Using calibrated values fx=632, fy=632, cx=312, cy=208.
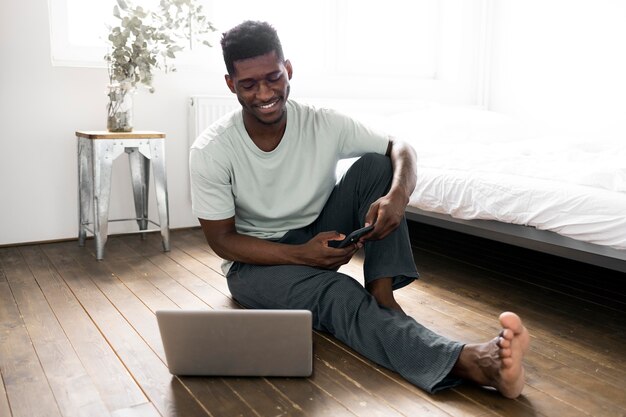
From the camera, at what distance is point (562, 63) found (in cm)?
367

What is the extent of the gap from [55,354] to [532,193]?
1.40 metres

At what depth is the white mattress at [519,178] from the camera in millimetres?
1755

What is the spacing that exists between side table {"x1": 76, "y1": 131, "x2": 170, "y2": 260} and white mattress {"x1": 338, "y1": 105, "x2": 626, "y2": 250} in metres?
1.04

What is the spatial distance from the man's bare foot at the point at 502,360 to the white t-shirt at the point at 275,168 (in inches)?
25.5

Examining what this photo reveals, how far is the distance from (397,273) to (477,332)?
0.98ft

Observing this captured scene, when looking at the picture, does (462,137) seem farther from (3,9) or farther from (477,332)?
(3,9)

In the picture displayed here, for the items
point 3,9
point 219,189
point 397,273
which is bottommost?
point 397,273

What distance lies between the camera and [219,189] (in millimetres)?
1662

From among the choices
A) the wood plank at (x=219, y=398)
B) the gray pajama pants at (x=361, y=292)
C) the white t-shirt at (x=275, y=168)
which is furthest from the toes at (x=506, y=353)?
the white t-shirt at (x=275, y=168)

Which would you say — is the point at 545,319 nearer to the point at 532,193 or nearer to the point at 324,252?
the point at 532,193

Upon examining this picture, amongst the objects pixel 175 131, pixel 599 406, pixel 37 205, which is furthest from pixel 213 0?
pixel 599 406

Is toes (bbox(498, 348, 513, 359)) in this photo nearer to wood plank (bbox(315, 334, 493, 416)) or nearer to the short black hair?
wood plank (bbox(315, 334, 493, 416))

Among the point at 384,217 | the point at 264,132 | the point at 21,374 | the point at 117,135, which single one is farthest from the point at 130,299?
the point at 384,217

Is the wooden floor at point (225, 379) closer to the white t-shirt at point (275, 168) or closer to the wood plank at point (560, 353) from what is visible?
the wood plank at point (560, 353)
